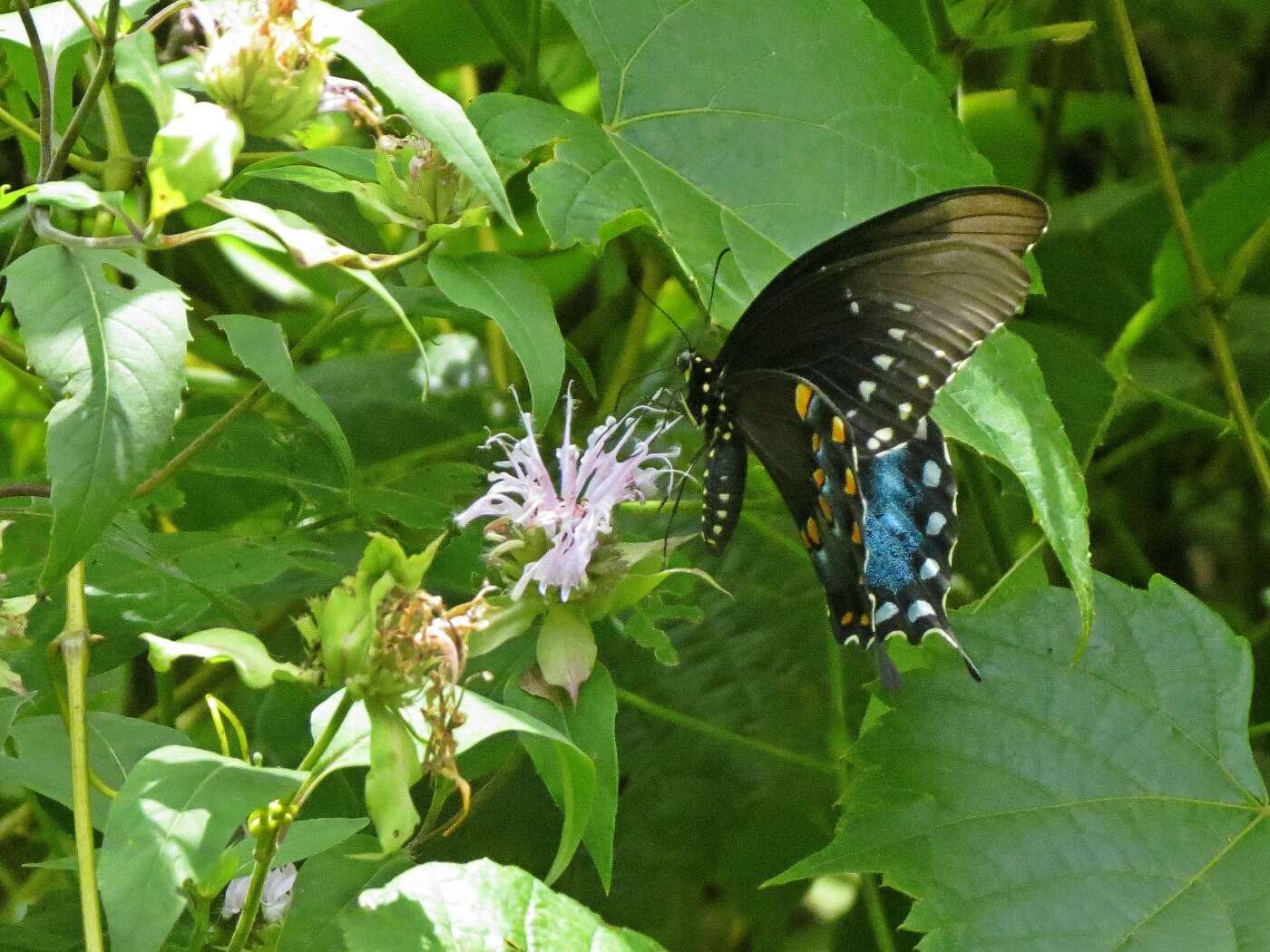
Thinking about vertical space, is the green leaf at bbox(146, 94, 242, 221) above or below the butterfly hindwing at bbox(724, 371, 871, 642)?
above

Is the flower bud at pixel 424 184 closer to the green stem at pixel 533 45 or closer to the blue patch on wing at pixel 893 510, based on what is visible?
the green stem at pixel 533 45

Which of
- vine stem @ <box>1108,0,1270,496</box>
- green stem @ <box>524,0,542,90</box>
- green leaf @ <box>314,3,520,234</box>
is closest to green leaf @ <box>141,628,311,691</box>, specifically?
green leaf @ <box>314,3,520,234</box>

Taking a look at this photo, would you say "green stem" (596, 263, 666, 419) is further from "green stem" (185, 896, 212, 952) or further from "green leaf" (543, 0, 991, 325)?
"green stem" (185, 896, 212, 952)

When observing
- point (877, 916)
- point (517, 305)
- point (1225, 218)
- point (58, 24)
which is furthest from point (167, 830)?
point (1225, 218)

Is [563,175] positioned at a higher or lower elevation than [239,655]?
higher

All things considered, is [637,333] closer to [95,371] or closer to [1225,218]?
[1225,218]

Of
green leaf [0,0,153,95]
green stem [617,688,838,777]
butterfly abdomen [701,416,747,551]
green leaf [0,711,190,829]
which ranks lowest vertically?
green stem [617,688,838,777]

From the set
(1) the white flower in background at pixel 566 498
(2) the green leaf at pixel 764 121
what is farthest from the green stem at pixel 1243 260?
(1) the white flower in background at pixel 566 498
